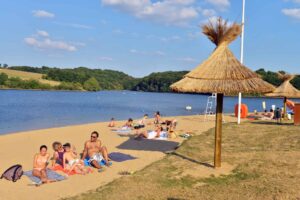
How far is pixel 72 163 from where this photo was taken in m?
8.68

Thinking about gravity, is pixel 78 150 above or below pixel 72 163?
below

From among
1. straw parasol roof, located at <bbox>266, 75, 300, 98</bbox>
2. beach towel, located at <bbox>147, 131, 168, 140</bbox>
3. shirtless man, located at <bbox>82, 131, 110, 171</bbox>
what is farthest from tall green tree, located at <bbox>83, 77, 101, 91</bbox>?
shirtless man, located at <bbox>82, 131, 110, 171</bbox>

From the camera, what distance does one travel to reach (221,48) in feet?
28.6

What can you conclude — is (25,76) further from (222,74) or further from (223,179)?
(223,179)

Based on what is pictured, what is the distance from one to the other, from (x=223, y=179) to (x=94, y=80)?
412 ft

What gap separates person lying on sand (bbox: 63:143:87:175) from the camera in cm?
854

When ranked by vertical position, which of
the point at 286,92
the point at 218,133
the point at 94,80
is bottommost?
the point at 218,133

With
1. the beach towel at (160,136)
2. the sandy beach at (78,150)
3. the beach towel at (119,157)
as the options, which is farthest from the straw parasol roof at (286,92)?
the beach towel at (119,157)

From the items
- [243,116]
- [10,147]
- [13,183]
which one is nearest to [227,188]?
[13,183]

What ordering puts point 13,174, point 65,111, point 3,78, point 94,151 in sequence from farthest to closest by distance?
point 3,78 < point 65,111 < point 94,151 < point 13,174

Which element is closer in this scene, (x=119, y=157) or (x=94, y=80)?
(x=119, y=157)

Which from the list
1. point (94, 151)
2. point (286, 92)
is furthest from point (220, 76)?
point (286, 92)

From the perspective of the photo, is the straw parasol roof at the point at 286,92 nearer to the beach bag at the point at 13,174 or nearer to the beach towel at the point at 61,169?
the beach towel at the point at 61,169

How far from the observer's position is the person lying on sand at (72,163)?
8539 mm
